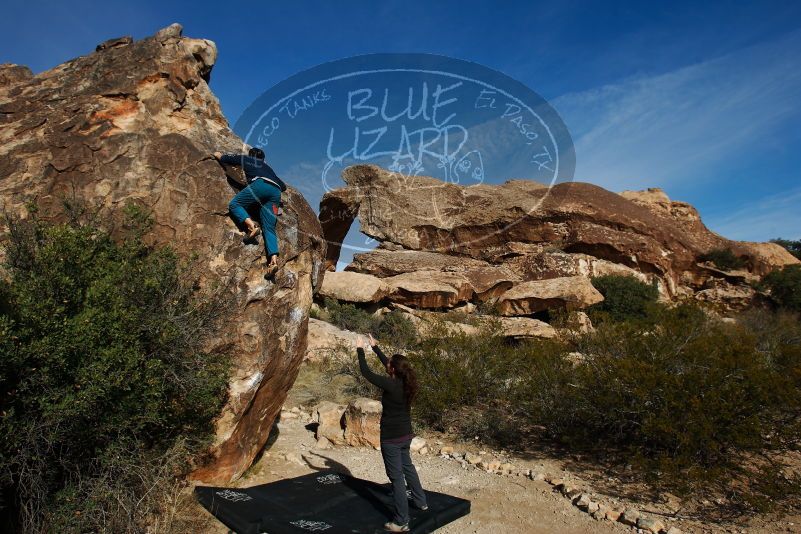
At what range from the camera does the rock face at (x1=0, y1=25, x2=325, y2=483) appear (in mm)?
5090

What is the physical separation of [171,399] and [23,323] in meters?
1.42

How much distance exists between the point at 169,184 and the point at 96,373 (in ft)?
7.78

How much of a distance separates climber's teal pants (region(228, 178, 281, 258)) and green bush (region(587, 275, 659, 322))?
1588 centimetres

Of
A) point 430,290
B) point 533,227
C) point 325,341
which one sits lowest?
point 325,341

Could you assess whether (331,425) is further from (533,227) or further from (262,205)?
(533,227)

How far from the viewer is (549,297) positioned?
18719mm

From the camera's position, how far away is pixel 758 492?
17.5ft

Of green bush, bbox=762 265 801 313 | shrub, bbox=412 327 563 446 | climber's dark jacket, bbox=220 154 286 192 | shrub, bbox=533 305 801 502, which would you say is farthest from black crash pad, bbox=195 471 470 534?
green bush, bbox=762 265 801 313

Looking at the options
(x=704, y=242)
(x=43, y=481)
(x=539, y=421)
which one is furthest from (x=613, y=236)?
(x=43, y=481)

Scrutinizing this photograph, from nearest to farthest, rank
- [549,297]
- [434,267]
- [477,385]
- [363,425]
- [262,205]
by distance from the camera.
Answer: [262,205]
[363,425]
[477,385]
[549,297]
[434,267]

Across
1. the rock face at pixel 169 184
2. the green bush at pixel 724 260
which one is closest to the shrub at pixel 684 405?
the rock face at pixel 169 184

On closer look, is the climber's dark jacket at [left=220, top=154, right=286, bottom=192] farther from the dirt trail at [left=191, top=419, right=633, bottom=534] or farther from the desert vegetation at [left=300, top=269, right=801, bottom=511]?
the desert vegetation at [left=300, top=269, right=801, bottom=511]

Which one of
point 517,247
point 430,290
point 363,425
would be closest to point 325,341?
point 363,425

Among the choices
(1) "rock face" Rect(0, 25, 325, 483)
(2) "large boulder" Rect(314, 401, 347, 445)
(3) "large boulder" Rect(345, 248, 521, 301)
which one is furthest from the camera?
(3) "large boulder" Rect(345, 248, 521, 301)
